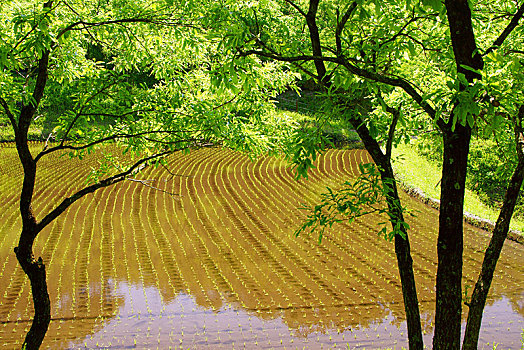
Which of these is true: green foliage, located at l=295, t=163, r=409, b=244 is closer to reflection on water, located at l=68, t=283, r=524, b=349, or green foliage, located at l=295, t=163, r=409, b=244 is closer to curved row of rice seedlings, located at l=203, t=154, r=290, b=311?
reflection on water, located at l=68, t=283, r=524, b=349

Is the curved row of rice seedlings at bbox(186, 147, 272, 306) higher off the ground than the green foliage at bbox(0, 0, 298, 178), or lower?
lower

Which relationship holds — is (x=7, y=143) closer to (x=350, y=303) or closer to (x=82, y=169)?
(x=82, y=169)

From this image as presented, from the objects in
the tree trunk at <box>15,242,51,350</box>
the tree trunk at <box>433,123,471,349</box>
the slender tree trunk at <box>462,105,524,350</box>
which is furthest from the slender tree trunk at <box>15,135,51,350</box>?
the slender tree trunk at <box>462,105,524,350</box>

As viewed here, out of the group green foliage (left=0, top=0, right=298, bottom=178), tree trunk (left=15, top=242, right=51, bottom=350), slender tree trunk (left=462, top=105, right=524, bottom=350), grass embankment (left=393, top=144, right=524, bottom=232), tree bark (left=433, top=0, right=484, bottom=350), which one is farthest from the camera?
grass embankment (left=393, top=144, right=524, bottom=232)

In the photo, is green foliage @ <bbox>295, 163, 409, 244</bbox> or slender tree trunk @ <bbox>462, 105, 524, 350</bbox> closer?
green foliage @ <bbox>295, 163, 409, 244</bbox>

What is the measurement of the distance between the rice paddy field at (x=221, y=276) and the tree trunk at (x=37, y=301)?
2.29 metres

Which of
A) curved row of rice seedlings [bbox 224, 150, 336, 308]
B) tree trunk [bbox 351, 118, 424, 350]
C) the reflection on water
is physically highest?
tree trunk [bbox 351, 118, 424, 350]

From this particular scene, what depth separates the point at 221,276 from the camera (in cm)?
852

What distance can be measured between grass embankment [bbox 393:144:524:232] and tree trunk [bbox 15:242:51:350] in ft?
30.3

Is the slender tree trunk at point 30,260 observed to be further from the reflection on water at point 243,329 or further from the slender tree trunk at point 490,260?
the slender tree trunk at point 490,260

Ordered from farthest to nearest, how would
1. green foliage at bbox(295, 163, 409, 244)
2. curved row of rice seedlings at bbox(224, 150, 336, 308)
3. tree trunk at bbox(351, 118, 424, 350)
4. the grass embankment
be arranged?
the grass embankment
curved row of rice seedlings at bbox(224, 150, 336, 308)
tree trunk at bbox(351, 118, 424, 350)
green foliage at bbox(295, 163, 409, 244)

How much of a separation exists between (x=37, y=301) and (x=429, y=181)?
1435 cm

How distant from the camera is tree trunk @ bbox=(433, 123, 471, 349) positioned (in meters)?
2.70

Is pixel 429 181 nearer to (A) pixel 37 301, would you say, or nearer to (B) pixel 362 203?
(B) pixel 362 203
